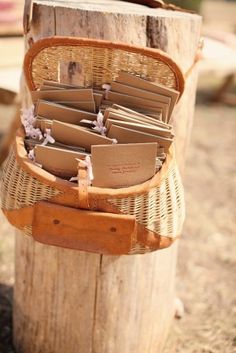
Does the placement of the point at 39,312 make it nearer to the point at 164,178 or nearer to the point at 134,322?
the point at 134,322

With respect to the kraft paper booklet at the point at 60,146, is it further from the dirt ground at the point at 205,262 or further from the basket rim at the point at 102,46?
the dirt ground at the point at 205,262

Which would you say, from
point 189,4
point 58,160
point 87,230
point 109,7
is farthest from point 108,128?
point 189,4

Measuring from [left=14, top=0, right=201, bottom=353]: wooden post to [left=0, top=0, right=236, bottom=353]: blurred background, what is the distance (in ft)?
0.98

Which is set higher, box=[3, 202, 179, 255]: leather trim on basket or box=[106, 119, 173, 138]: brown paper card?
box=[106, 119, 173, 138]: brown paper card

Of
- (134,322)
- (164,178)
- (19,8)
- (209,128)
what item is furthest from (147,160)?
(209,128)

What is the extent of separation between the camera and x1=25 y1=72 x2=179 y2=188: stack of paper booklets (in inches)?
55.4

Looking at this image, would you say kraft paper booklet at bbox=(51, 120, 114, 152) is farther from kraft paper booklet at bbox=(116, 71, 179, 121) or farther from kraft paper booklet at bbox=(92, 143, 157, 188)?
kraft paper booklet at bbox=(116, 71, 179, 121)

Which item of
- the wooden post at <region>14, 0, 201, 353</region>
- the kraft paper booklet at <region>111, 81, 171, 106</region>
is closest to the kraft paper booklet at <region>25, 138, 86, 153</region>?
the kraft paper booklet at <region>111, 81, 171, 106</region>

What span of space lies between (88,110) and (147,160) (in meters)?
0.24

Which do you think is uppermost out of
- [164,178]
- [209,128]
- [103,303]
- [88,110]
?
[88,110]

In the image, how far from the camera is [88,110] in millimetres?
1507

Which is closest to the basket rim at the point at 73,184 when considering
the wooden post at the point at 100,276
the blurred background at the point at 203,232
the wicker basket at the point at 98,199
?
the wicker basket at the point at 98,199

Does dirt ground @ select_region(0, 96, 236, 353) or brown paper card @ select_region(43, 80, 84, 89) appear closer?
brown paper card @ select_region(43, 80, 84, 89)

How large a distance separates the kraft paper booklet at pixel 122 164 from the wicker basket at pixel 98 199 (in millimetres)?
38
